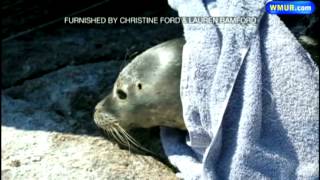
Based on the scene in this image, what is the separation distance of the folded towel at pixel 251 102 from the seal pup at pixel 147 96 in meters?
0.10

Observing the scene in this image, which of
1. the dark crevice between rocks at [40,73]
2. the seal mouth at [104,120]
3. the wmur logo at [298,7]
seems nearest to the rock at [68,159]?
the seal mouth at [104,120]

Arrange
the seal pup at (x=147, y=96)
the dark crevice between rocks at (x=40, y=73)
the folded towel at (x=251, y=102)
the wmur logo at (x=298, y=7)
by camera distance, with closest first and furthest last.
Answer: the folded towel at (x=251, y=102) < the seal pup at (x=147, y=96) < the wmur logo at (x=298, y=7) < the dark crevice between rocks at (x=40, y=73)

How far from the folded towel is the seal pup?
0.10 m

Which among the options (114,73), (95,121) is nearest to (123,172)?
(95,121)

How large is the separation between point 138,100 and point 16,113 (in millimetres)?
668

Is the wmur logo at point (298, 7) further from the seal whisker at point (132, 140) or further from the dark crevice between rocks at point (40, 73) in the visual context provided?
the dark crevice between rocks at point (40, 73)

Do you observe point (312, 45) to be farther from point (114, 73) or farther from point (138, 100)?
point (114, 73)

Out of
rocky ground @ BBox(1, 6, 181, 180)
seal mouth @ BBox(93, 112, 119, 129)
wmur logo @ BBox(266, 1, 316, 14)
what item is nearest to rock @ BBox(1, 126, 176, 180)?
rocky ground @ BBox(1, 6, 181, 180)

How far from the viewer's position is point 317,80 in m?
2.73

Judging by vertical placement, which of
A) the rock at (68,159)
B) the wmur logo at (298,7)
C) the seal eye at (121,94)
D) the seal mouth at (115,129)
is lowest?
the rock at (68,159)

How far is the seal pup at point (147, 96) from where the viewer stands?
9.23ft

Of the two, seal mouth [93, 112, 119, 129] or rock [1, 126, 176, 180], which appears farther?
seal mouth [93, 112, 119, 129]

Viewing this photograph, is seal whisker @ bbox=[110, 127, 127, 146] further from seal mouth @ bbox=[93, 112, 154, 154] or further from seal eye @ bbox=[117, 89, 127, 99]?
seal eye @ bbox=[117, 89, 127, 99]

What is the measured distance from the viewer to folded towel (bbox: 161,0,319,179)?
106 inches
